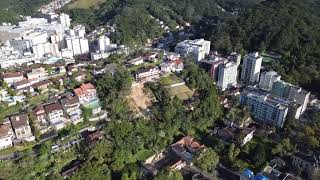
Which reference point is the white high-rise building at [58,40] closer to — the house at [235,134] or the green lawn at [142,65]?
the green lawn at [142,65]

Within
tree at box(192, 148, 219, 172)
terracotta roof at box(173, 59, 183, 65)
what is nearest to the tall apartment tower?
terracotta roof at box(173, 59, 183, 65)

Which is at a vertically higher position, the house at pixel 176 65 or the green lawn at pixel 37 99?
the house at pixel 176 65

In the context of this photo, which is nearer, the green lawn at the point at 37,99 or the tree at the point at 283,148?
the tree at the point at 283,148

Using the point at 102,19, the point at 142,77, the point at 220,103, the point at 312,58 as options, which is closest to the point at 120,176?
the point at 142,77

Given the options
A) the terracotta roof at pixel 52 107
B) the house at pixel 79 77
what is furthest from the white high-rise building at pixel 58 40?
the terracotta roof at pixel 52 107

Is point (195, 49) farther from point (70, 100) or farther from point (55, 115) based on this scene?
point (55, 115)

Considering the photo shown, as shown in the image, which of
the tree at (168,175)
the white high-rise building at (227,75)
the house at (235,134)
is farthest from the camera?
the white high-rise building at (227,75)

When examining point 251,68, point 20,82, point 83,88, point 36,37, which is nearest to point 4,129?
point 20,82
